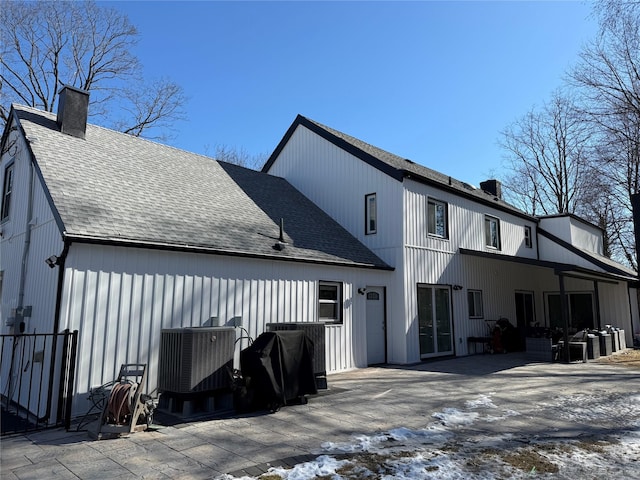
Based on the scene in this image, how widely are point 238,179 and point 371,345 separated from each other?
265 inches

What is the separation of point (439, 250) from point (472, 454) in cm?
922

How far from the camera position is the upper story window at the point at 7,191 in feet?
34.8

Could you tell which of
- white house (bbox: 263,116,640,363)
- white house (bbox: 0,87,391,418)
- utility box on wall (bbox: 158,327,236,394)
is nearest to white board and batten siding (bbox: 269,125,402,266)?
white house (bbox: 263,116,640,363)

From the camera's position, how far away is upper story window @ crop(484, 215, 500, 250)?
16.3 m

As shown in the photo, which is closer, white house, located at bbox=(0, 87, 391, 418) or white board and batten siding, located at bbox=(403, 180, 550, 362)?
white house, located at bbox=(0, 87, 391, 418)

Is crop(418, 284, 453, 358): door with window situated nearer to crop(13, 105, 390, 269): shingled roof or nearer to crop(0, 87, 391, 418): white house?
crop(0, 87, 391, 418): white house

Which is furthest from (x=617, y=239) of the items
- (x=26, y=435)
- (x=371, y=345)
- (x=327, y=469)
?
(x=26, y=435)

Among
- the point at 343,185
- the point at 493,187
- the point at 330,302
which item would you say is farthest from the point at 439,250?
the point at 493,187

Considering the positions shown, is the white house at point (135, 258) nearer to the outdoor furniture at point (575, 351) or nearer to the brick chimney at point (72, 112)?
the brick chimney at point (72, 112)

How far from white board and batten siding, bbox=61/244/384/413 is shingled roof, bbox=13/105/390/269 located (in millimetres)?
306

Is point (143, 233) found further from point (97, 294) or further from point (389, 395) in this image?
point (389, 395)

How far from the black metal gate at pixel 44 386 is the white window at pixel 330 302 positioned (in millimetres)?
5784

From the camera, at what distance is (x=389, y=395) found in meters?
8.02

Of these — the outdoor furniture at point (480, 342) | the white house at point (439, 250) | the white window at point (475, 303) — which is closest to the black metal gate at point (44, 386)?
the white house at point (439, 250)
